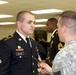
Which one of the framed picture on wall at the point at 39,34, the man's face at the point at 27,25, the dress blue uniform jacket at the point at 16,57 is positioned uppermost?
the man's face at the point at 27,25

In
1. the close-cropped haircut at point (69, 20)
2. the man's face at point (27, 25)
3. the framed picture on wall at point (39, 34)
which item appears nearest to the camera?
the close-cropped haircut at point (69, 20)

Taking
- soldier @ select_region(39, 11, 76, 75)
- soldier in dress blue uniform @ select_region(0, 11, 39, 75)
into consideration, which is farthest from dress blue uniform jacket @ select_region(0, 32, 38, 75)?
soldier @ select_region(39, 11, 76, 75)

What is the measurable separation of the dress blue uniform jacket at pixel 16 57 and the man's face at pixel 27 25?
0.32 feet

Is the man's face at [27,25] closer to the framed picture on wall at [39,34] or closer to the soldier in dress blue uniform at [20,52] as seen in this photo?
the soldier in dress blue uniform at [20,52]

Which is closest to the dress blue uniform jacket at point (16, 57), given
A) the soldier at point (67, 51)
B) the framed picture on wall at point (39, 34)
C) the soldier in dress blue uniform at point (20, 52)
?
the soldier in dress blue uniform at point (20, 52)

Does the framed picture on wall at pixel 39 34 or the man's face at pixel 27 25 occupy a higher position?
the man's face at pixel 27 25

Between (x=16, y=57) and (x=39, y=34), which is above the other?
(x=16, y=57)

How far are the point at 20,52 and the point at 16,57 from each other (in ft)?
0.28

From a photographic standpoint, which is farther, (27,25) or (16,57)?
(27,25)

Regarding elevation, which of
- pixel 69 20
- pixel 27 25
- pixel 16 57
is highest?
pixel 69 20

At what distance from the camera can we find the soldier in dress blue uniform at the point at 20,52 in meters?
2.77

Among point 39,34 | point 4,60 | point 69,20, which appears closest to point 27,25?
point 4,60

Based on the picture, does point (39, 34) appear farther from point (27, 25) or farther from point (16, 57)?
point (16, 57)

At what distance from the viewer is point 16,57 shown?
2850mm
